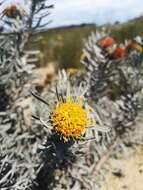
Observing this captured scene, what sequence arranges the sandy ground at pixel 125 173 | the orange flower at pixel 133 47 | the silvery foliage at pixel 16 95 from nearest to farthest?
the silvery foliage at pixel 16 95 → the sandy ground at pixel 125 173 → the orange flower at pixel 133 47

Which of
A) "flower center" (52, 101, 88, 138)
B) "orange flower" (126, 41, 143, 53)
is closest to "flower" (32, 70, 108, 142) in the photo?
"flower center" (52, 101, 88, 138)

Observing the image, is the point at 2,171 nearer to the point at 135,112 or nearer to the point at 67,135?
the point at 67,135

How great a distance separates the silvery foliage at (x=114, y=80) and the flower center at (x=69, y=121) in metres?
1.36

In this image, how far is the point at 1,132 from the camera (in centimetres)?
285

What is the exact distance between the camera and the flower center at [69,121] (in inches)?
89.7

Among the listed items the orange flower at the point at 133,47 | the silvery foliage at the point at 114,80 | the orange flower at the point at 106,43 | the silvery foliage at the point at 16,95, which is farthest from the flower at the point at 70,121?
the orange flower at the point at 133,47

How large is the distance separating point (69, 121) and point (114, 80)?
76.3 inches

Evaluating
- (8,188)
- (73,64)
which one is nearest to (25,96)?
(8,188)

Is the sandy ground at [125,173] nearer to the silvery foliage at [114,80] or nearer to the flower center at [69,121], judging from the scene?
the silvery foliage at [114,80]

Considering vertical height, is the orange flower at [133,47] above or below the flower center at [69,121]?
above

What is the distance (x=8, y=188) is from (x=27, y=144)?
93 centimetres

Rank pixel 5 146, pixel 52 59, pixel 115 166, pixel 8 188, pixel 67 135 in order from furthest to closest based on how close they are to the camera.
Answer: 1. pixel 52 59
2. pixel 115 166
3. pixel 5 146
4. pixel 8 188
5. pixel 67 135

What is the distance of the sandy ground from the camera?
3801 millimetres

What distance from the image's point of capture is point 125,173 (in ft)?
13.1
